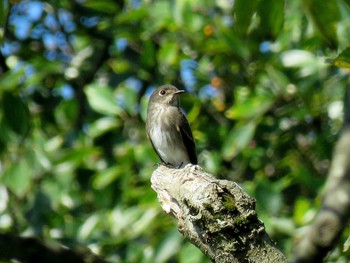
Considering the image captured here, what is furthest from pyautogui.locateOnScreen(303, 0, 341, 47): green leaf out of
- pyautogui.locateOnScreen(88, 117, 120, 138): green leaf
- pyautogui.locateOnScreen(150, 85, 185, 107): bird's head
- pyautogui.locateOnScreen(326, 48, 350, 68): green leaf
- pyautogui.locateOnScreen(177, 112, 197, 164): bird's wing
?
pyautogui.locateOnScreen(150, 85, 185, 107): bird's head

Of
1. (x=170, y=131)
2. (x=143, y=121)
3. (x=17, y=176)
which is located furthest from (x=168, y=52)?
(x=17, y=176)

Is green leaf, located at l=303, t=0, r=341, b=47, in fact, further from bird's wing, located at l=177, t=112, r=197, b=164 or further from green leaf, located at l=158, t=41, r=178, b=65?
bird's wing, located at l=177, t=112, r=197, b=164

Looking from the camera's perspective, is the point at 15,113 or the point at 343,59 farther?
the point at 15,113

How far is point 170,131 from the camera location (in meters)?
6.88

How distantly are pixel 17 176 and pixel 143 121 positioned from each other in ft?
4.33

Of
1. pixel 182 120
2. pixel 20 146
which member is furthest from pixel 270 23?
pixel 182 120

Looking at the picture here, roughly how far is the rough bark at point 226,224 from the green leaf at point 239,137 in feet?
11.7

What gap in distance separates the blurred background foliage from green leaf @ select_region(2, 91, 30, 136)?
26 cm

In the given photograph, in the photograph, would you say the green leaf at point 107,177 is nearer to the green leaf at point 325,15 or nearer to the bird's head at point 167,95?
the bird's head at point 167,95

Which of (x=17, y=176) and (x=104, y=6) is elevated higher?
(x=104, y=6)

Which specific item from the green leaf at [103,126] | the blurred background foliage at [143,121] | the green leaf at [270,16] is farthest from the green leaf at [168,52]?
the green leaf at [270,16]

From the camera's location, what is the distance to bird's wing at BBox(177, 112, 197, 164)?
6500 millimetres

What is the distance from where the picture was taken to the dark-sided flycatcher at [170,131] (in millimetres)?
6535

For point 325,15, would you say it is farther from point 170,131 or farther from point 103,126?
point 170,131
